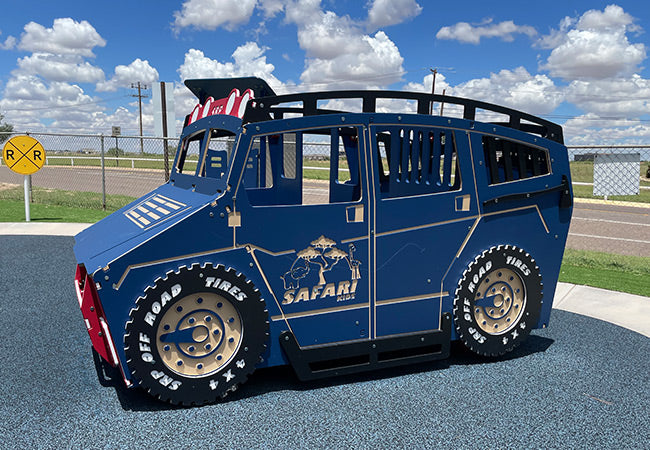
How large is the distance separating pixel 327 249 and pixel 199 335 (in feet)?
3.45

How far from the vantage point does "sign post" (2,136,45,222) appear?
10.2 m

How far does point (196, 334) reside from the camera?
11.1ft

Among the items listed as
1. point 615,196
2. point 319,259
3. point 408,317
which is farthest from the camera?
Answer: point 615,196

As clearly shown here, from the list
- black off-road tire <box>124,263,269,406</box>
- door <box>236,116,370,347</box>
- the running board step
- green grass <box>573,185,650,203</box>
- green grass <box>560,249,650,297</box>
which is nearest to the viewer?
black off-road tire <box>124,263,269,406</box>

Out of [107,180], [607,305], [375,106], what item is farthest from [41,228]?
[107,180]

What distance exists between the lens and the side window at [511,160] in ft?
13.6

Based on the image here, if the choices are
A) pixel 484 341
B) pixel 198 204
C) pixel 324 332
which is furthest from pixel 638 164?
pixel 198 204

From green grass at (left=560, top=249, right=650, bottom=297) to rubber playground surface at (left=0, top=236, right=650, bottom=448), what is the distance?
7.11 feet

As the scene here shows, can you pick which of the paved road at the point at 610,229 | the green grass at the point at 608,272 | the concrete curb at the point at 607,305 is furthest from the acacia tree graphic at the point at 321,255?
the paved road at the point at 610,229

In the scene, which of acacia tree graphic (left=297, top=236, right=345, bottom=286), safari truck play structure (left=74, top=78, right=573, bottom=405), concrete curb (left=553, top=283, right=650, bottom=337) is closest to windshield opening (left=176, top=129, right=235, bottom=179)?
safari truck play structure (left=74, top=78, right=573, bottom=405)

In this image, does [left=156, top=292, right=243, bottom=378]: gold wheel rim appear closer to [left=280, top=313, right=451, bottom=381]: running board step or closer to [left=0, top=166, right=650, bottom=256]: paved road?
[left=280, top=313, right=451, bottom=381]: running board step

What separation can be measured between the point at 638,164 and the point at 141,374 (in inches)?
289

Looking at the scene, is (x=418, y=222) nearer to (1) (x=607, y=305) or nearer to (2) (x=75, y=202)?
(1) (x=607, y=305)

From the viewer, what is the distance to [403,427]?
317 cm
